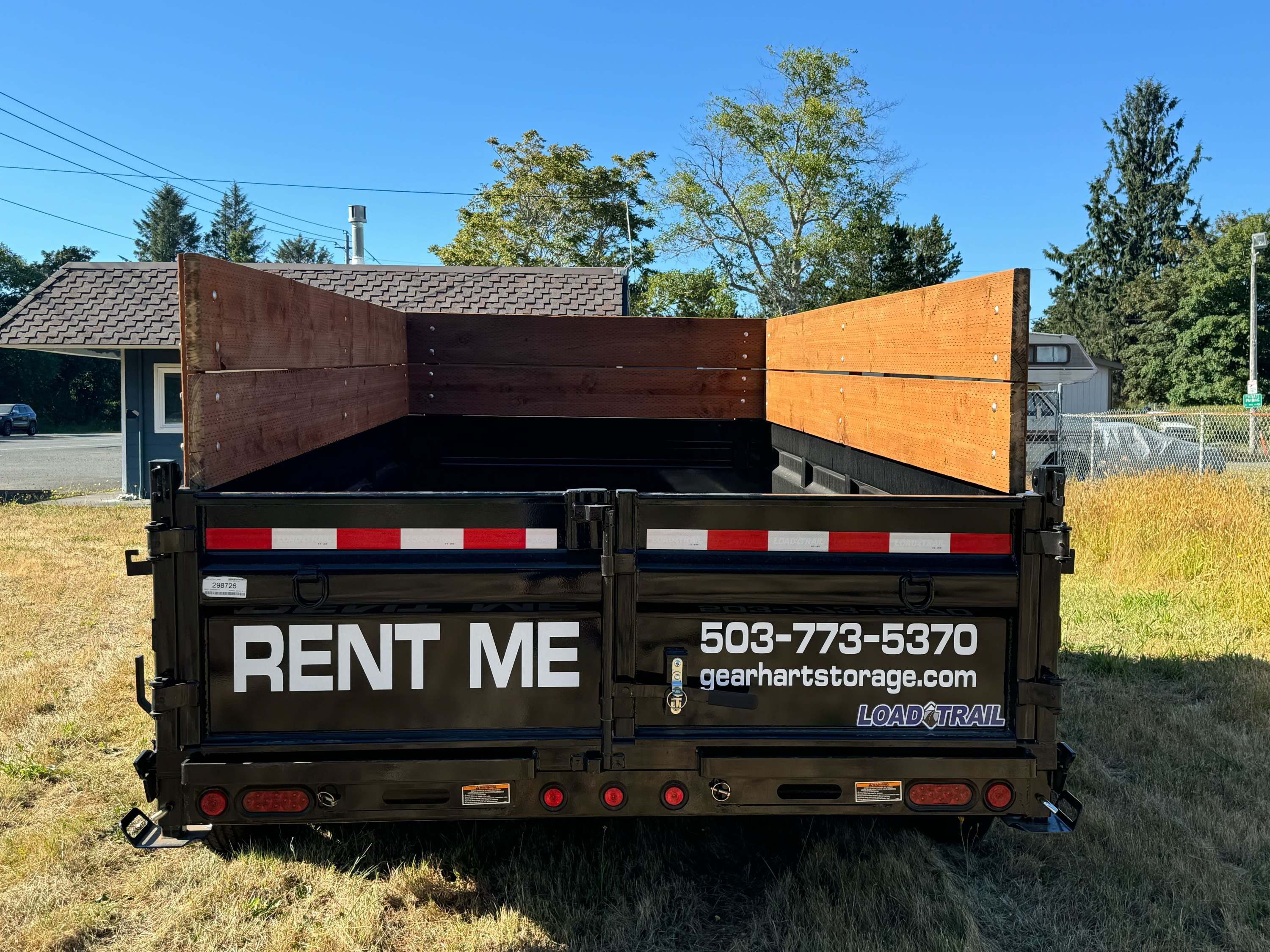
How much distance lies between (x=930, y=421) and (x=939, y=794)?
1.22 metres

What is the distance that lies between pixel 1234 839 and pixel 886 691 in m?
2.23

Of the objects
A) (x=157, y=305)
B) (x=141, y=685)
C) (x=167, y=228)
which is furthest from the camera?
(x=167, y=228)

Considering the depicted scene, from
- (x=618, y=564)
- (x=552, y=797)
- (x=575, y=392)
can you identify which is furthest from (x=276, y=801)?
(x=575, y=392)

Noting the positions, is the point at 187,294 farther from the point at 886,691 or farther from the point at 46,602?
the point at 46,602

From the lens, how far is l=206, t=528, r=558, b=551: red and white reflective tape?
2.55 m

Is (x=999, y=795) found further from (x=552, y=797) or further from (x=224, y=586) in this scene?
(x=224, y=586)

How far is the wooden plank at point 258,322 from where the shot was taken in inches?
99.4

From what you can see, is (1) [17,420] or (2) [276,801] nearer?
(2) [276,801]

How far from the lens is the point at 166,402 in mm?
16734

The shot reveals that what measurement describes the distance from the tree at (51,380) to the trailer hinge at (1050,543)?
167 ft

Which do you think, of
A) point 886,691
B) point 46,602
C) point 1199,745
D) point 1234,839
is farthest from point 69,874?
point 46,602

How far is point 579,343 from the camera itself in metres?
5.79

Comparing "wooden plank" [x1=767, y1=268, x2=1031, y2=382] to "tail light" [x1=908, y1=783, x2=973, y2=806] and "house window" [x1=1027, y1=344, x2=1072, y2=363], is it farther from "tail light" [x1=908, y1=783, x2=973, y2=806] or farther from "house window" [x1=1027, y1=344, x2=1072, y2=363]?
"house window" [x1=1027, y1=344, x2=1072, y2=363]

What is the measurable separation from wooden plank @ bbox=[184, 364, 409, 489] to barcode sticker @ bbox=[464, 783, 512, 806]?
1069 mm
